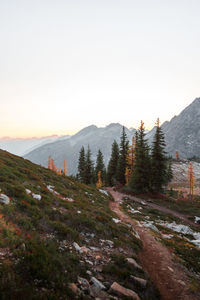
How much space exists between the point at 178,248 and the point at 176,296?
17.7 feet

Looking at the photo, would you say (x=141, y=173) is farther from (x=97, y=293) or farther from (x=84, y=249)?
(x=97, y=293)

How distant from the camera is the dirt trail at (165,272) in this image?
21.7ft

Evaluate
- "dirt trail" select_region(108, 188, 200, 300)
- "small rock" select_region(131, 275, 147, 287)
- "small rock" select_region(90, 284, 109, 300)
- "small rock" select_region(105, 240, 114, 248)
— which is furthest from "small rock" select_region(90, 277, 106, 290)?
"small rock" select_region(105, 240, 114, 248)

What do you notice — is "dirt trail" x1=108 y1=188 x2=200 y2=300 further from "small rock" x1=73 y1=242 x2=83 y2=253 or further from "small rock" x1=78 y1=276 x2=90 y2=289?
"small rock" x1=73 y1=242 x2=83 y2=253

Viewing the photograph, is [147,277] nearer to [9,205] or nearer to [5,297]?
[5,297]

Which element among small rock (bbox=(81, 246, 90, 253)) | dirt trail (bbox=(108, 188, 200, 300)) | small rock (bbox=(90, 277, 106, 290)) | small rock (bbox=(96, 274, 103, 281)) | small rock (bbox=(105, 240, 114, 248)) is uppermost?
small rock (bbox=(90, 277, 106, 290))

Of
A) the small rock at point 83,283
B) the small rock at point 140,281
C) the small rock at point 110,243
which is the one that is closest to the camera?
the small rock at point 83,283

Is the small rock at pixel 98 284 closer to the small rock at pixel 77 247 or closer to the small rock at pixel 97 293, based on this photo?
the small rock at pixel 97 293

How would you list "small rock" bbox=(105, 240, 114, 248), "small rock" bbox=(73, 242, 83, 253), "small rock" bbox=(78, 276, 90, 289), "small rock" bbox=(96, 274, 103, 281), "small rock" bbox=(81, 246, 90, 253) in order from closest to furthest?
"small rock" bbox=(78, 276, 90, 289)
"small rock" bbox=(96, 274, 103, 281)
"small rock" bbox=(73, 242, 83, 253)
"small rock" bbox=(81, 246, 90, 253)
"small rock" bbox=(105, 240, 114, 248)

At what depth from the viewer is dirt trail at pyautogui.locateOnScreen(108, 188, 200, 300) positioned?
6625mm

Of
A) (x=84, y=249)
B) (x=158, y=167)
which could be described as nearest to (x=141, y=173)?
(x=158, y=167)

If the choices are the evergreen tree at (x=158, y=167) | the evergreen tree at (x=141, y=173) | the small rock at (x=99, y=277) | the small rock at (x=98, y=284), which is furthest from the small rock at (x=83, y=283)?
the evergreen tree at (x=158, y=167)

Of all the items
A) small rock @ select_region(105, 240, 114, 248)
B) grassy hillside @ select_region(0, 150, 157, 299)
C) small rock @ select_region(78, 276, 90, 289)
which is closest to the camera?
grassy hillside @ select_region(0, 150, 157, 299)

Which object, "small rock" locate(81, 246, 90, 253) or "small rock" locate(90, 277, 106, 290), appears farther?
"small rock" locate(81, 246, 90, 253)
